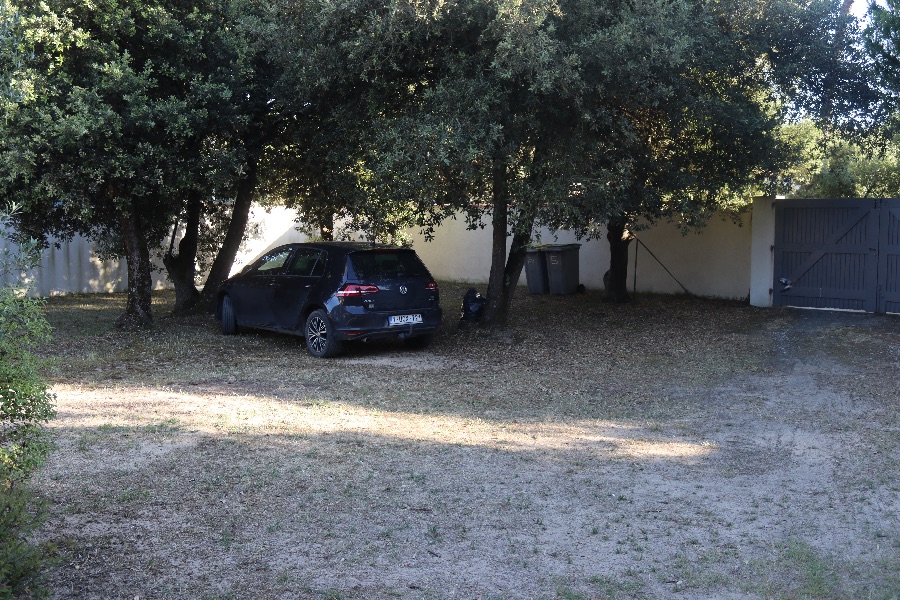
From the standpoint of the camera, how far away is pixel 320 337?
11570 millimetres

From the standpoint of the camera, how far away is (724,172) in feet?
42.3

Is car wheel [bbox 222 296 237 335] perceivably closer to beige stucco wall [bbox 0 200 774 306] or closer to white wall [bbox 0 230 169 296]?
beige stucco wall [bbox 0 200 774 306]

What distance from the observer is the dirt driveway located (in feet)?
15.4

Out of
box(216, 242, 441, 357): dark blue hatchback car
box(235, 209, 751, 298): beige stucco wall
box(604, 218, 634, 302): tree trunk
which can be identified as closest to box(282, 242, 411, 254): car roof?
box(216, 242, 441, 357): dark blue hatchback car

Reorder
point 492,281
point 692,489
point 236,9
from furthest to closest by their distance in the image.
→ point 492,281
point 236,9
point 692,489

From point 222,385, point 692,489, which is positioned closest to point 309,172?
point 222,385

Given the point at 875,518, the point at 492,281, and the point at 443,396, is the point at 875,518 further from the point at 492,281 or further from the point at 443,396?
the point at 492,281

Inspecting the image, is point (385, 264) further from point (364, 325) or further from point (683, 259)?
point (683, 259)

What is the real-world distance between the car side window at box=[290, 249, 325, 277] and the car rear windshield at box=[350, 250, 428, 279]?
548 millimetres

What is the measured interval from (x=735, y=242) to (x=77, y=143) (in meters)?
11.9

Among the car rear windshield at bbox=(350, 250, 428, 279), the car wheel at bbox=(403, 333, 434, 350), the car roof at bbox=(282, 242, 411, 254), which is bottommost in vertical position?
the car wheel at bbox=(403, 333, 434, 350)

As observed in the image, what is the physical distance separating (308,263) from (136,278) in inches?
133

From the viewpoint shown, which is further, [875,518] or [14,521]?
[875,518]

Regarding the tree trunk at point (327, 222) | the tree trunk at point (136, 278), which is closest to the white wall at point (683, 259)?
the tree trunk at point (327, 222)
